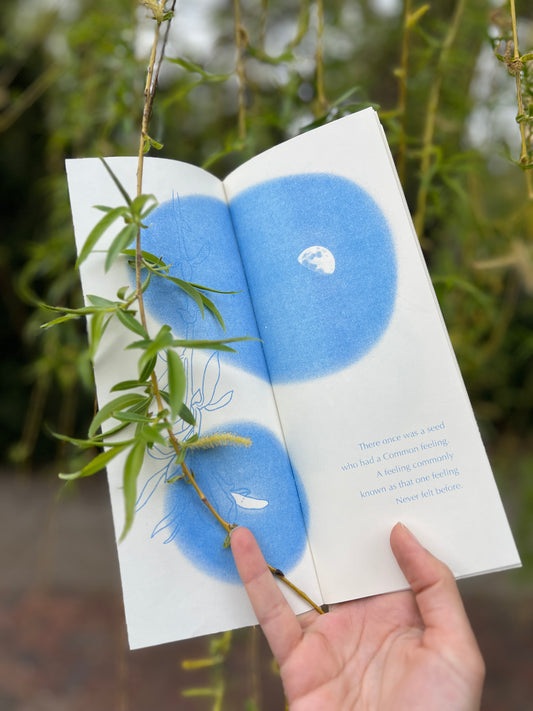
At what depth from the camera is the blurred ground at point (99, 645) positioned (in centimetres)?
139

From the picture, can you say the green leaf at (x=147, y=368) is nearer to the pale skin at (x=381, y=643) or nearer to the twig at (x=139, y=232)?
the twig at (x=139, y=232)

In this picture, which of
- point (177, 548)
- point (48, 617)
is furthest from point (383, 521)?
point (48, 617)

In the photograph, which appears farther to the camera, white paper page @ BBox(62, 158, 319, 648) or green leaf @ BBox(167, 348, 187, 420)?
white paper page @ BBox(62, 158, 319, 648)

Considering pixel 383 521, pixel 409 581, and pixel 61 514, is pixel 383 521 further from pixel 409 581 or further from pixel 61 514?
pixel 61 514

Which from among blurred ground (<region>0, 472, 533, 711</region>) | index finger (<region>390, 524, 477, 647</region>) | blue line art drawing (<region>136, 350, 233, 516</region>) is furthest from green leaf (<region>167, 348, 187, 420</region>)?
blurred ground (<region>0, 472, 533, 711</region>)

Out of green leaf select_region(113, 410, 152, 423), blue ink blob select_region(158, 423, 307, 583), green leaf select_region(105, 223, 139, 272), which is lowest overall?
blue ink blob select_region(158, 423, 307, 583)

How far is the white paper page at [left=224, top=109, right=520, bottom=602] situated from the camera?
497 mm

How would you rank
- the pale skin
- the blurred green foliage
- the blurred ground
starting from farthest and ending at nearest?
the blurred ground → the blurred green foliage → the pale skin

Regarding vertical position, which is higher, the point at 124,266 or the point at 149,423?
the point at 124,266

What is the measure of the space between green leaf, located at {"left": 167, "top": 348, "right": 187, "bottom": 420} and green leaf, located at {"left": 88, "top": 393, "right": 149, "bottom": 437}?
7cm

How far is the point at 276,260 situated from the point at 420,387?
0.62ft

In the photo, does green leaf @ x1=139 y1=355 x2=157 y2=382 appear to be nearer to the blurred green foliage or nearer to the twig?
the twig

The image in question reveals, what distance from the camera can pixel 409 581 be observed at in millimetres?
490

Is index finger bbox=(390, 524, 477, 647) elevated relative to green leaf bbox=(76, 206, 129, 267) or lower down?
lower down
